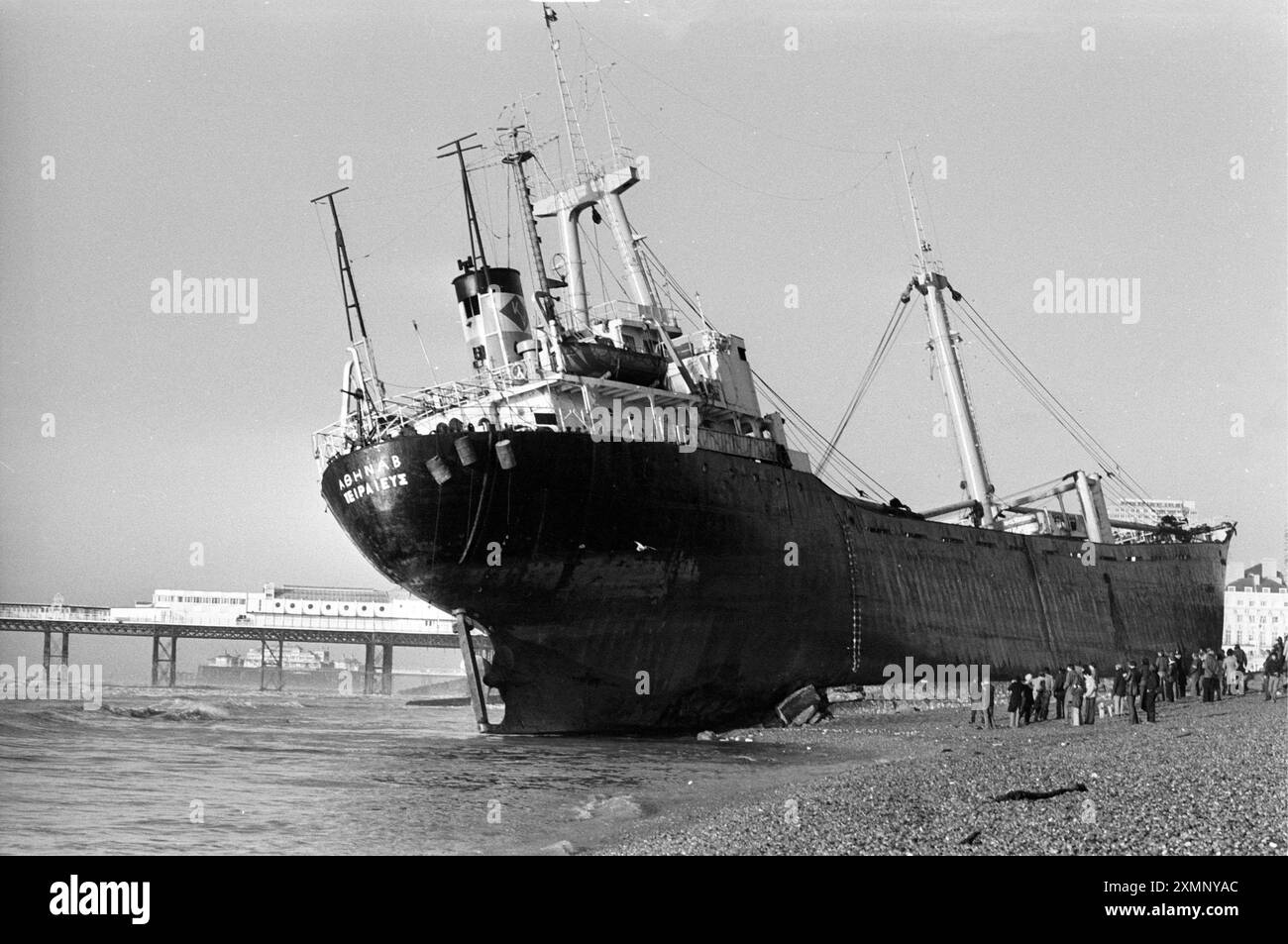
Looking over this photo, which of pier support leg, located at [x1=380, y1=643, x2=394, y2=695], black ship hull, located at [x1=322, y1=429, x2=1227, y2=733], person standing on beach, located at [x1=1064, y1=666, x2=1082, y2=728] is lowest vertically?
pier support leg, located at [x1=380, y1=643, x2=394, y2=695]

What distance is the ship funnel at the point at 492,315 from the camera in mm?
31844

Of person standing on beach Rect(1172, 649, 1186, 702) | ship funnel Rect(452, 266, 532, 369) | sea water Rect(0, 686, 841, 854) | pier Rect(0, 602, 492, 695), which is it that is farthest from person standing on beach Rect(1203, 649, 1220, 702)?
pier Rect(0, 602, 492, 695)

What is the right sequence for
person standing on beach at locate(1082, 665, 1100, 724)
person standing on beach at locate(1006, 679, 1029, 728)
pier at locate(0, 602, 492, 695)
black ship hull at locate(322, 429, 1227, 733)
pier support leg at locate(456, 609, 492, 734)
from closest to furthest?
1. person standing on beach at locate(1082, 665, 1100, 724)
2. person standing on beach at locate(1006, 679, 1029, 728)
3. black ship hull at locate(322, 429, 1227, 733)
4. pier support leg at locate(456, 609, 492, 734)
5. pier at locate(0, 602, 492, 695)

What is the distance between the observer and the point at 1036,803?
41.8 feet

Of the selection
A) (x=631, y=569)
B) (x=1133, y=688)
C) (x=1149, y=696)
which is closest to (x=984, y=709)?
(x=1133, y=688)

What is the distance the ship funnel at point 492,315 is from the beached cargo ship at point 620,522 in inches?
3.0

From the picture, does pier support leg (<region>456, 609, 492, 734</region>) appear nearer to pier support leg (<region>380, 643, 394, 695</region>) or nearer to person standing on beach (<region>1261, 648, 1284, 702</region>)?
person standing on beach (<region>1261, 648, 1284, 702</region>)

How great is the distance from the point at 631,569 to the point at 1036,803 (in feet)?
48.6

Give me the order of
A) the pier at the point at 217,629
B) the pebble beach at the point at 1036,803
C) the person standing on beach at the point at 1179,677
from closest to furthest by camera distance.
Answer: the pebble beach at the point at 1036,803 → the person standing on beach at the point at 1179,677 → the pier at the point at 217,629

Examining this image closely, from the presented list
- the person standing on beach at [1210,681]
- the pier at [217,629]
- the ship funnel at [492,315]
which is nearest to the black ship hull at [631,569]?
the ship funnel at [492,315]

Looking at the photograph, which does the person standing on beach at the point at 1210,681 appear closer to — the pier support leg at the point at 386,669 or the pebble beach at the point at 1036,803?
the pebble beach at the point at 1036,803

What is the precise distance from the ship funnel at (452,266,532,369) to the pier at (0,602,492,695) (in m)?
Result: 55.7

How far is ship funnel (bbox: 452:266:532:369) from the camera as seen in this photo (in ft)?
104
